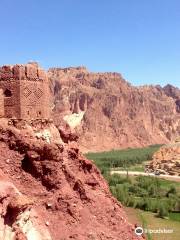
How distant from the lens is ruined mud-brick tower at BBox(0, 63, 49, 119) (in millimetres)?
19344

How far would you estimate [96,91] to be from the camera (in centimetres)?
15500

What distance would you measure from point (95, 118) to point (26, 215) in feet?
429

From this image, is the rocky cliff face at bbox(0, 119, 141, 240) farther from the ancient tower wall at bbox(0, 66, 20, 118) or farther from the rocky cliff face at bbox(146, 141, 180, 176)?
the rocky cliff face at bbox(146, 141, 180, 176)

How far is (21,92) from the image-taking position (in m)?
19.4

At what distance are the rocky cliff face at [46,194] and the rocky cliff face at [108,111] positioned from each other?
113 metres

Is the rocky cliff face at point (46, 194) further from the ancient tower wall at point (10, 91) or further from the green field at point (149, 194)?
the green field at point (149, 194)

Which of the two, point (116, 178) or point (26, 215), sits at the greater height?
point (26, 215)

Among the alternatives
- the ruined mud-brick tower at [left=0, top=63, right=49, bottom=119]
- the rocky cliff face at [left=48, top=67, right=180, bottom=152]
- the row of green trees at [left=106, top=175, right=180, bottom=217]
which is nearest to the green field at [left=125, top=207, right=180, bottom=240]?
the row of green trees at [left=106, top=175, right=180, bottom=217]

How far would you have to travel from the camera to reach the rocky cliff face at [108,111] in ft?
471

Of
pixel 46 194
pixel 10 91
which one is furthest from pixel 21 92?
pixel 46 194

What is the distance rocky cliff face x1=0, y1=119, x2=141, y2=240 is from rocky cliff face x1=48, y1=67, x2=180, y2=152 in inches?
4433

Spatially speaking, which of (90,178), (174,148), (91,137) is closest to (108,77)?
(91,137)

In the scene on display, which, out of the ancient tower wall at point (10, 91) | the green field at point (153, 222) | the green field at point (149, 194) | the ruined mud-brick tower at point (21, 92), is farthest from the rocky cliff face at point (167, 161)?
the ancient tower wall at point (10, 91)

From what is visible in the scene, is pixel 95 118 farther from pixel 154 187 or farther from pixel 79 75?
pixel 154 187
